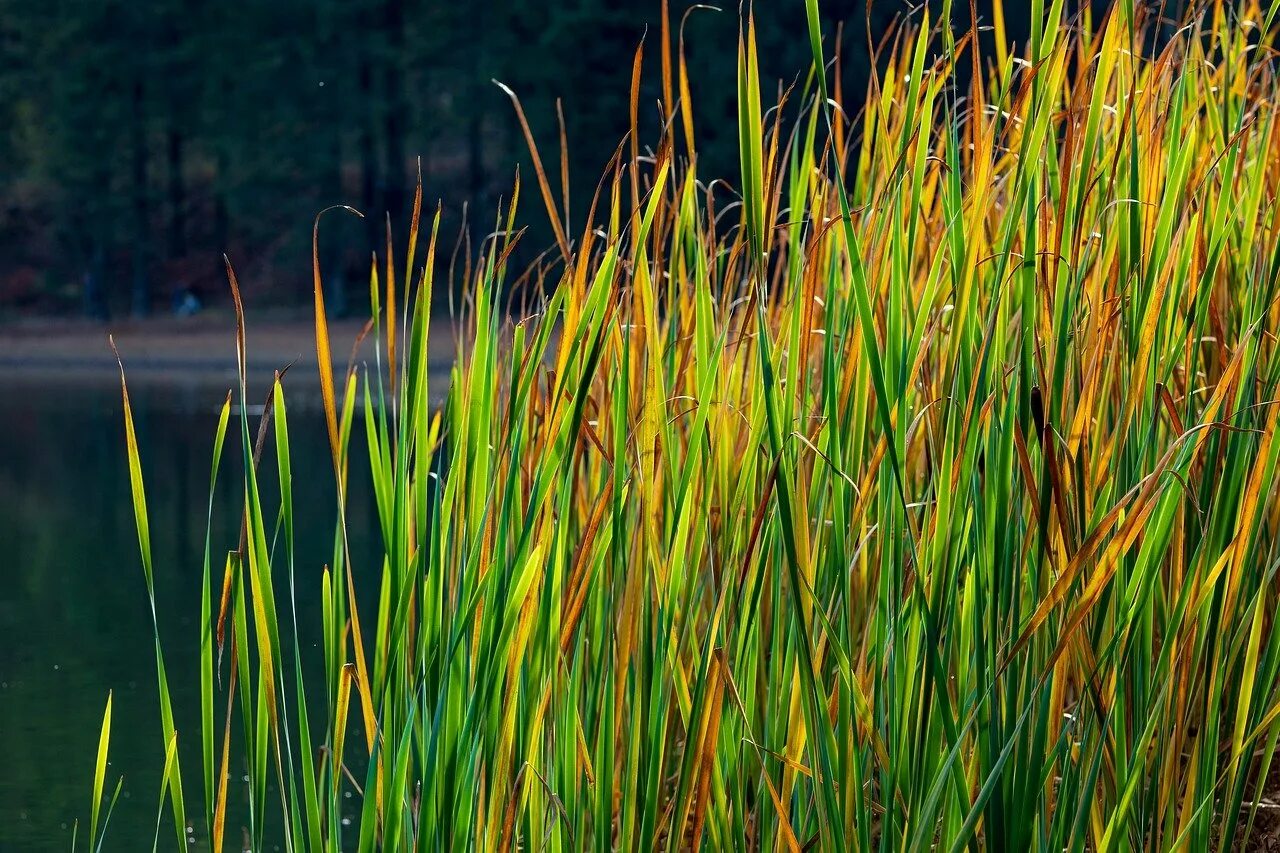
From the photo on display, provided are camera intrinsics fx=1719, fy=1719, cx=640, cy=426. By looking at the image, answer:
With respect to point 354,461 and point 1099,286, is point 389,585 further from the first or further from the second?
point 354,461

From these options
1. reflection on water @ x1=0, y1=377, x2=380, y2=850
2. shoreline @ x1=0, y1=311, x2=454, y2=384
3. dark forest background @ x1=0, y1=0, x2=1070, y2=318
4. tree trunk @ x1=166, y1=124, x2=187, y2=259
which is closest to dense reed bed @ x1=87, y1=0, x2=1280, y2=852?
reflection on water @ x1=0, y1=377, x2=380, y2=850

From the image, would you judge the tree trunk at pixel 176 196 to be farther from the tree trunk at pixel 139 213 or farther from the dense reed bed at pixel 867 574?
the dense reed bed at pixel 867 574

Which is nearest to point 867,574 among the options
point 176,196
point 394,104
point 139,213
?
point 394,104

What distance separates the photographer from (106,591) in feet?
23.8

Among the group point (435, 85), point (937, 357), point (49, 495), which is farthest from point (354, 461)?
point (435, 85)

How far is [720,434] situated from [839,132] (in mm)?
303

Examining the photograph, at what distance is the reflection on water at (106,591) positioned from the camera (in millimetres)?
4543

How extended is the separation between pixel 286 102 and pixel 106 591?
16602 mm

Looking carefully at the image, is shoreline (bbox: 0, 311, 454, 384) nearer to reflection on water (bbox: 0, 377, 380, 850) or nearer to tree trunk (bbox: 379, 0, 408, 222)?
tree trunk (bbox: 379, 0, 408, 222)

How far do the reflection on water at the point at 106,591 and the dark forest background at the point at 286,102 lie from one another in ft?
25.9

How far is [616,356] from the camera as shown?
1615 millimetres

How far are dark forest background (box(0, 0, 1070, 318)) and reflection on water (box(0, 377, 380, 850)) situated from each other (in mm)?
7885

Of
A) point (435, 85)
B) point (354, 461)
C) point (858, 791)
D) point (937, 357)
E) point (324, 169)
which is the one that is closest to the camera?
point (858, 791)

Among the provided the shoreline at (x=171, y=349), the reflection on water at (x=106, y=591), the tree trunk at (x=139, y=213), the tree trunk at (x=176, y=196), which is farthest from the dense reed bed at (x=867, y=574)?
the tree trunk at (x=176, y=196)
